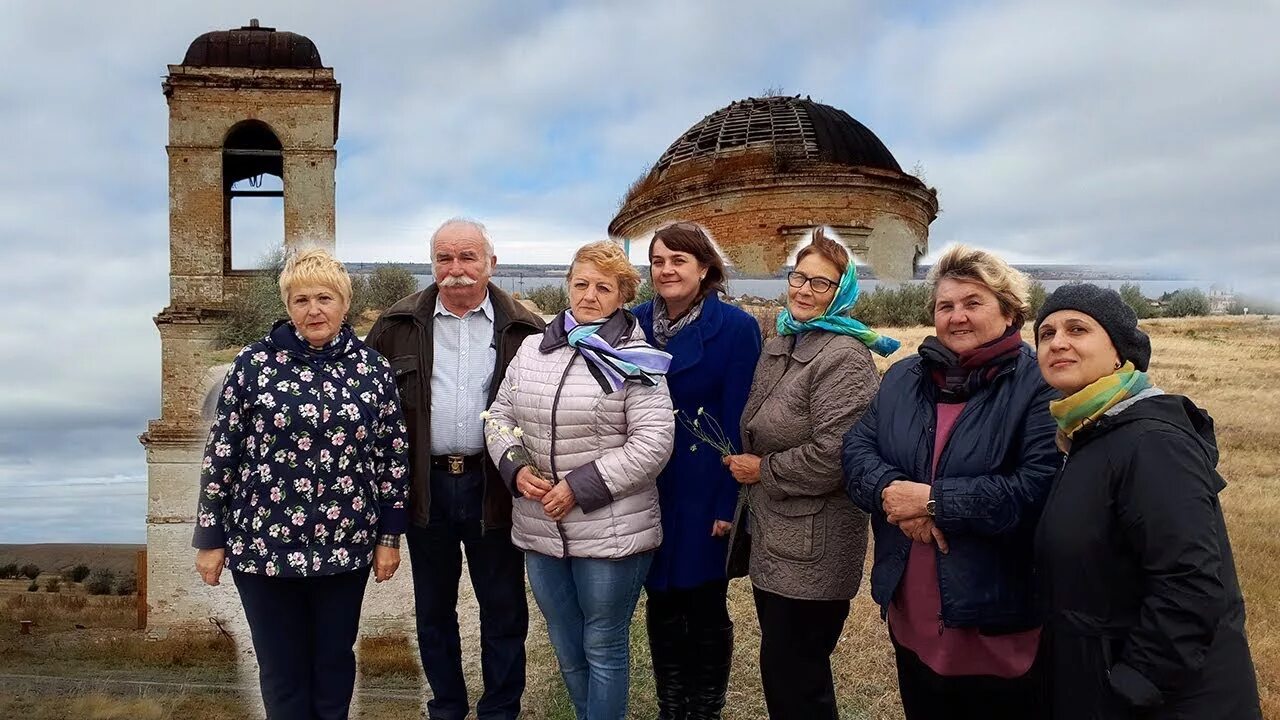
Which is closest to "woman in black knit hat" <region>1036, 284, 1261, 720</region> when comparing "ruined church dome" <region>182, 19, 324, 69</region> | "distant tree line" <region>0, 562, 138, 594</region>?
"ruined church dome" <region>182, 19, 324, 69</region>

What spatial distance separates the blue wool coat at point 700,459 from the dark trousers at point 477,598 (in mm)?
670

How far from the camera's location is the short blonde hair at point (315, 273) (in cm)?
295

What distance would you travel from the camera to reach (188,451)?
11.7 metres

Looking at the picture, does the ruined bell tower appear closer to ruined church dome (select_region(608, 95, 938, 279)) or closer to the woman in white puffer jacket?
ruined church dome (select_region(608, 95, 938, 279))

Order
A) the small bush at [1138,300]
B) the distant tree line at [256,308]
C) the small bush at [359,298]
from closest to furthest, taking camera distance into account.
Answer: the distant tree line at [256,308], the small bush at [359,298], the small bush at [1138,300]

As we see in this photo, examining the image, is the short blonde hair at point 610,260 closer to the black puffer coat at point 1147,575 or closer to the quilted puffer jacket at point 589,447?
the quilted puffer jacket at point 589,447

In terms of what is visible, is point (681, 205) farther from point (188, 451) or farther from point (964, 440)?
point (964, 440)

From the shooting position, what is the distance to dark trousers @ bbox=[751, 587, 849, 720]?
2818 mm

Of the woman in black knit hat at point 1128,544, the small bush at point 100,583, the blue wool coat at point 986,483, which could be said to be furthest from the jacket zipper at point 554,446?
the small bush at point 100,583

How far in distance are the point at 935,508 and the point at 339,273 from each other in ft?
6.95

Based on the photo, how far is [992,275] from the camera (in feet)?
8.23

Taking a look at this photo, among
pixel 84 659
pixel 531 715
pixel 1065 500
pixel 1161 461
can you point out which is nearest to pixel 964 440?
pixel 1065 500

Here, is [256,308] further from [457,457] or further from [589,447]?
[589,447]

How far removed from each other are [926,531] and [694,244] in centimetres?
132
